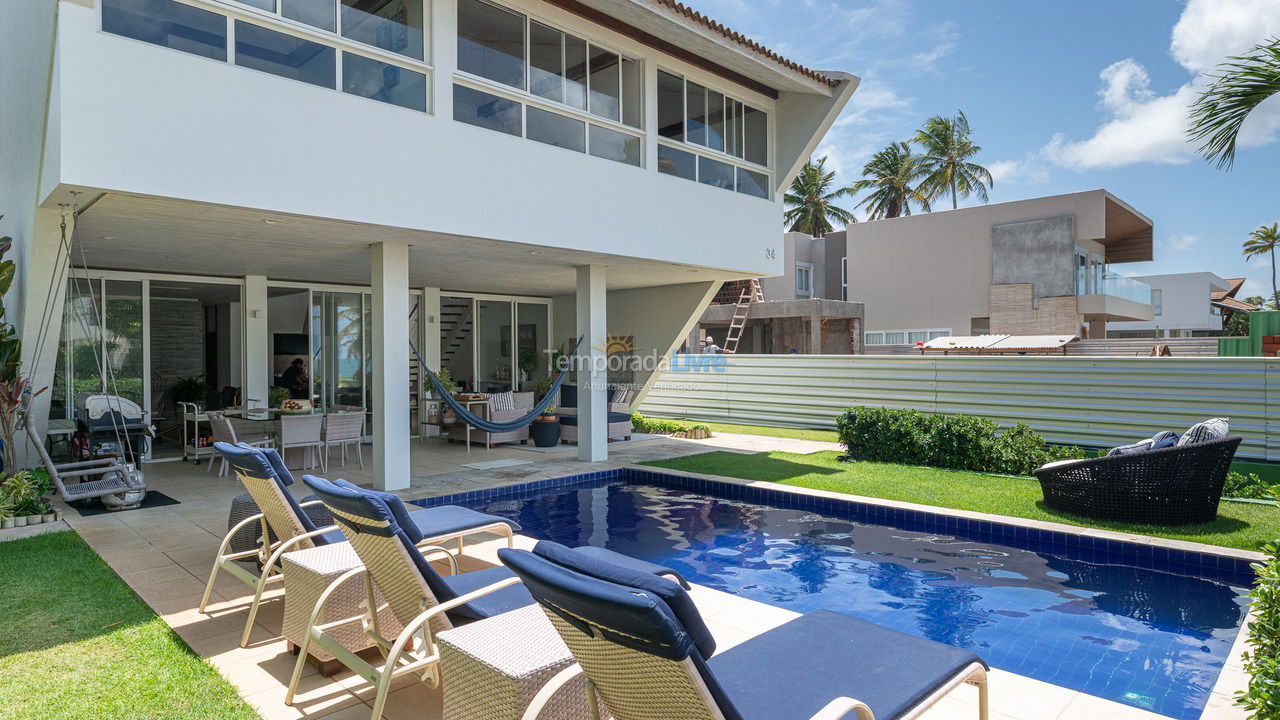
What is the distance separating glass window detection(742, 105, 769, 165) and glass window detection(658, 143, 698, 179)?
118cm

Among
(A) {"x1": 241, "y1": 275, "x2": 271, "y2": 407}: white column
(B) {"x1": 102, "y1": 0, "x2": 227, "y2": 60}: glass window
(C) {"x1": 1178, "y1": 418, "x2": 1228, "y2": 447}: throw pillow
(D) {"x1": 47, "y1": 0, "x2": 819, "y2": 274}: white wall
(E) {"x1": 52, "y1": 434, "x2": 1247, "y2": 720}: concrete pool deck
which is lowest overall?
(E) {"x1": 52, "y1": 434, "x2": 1247, "y2": 720}: concrete pool deck

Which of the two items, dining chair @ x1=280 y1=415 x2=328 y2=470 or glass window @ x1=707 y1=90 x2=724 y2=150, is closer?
dining chair @ x1=280 y1=415 x2=328 y2=470

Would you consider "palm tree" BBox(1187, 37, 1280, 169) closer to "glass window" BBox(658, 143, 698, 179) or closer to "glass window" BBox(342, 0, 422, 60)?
"glass window" BBox(658, 143, 698, 179)

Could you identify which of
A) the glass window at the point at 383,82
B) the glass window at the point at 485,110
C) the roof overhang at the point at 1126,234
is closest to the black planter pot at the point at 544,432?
the glass window at the point at 485,110

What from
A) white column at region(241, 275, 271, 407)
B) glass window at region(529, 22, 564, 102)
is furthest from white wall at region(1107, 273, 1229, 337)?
white column at region(241, 275, 271, 407)

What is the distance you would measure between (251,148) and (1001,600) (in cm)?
646

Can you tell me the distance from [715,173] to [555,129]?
2.76m

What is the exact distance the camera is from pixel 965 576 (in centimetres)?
519

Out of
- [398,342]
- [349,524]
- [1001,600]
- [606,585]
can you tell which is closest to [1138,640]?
[1001,600]

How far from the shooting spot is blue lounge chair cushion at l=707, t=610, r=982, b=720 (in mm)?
2059

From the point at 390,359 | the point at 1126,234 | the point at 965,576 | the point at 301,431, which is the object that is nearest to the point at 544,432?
the point at 301,431

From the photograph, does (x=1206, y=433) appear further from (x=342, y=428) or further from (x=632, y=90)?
(x=342, y=428)

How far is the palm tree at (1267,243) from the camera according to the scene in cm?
4869

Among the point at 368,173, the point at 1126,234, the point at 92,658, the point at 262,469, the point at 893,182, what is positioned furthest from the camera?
the point at 893,182
